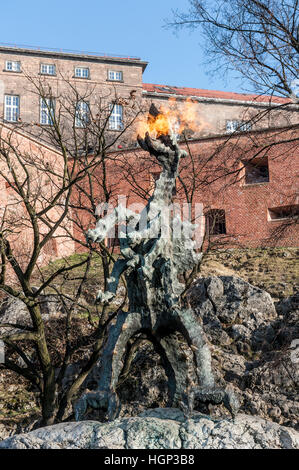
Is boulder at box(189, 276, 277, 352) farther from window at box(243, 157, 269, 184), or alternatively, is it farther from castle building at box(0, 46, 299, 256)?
window at box(243, 157, 269, 184)

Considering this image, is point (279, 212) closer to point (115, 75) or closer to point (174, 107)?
point (174, 107)

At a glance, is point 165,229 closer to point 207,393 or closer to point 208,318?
point 207,393

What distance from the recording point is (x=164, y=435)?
4.86 m

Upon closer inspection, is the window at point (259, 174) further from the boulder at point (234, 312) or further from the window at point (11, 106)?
the window at point (11, 106)

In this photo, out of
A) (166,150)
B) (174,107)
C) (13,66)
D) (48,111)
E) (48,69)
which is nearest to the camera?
(166,150)

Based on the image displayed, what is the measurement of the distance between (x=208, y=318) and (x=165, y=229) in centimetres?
992

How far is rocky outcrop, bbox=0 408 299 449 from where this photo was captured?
4805mm

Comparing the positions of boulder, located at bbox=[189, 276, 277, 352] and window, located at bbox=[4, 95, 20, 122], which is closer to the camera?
boulder, located at bbox=[189, 276, 277, 352]

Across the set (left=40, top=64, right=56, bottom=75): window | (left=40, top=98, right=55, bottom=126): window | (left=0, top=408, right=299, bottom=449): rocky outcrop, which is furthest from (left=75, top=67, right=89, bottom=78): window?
(left=0, top=408, right=299, bottom=449): rocky outcrop

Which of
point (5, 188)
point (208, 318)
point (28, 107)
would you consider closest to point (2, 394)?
point (208, 318)

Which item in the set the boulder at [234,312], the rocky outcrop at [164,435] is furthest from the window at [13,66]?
the rocky outcrop at [164,435]

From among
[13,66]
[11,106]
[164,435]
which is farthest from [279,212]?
[164,435]

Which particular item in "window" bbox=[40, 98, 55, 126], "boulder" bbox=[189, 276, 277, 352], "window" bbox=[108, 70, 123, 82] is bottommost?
"boulder" bbox=[189, 276, 277, 352]

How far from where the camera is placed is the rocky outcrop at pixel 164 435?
4.80 meters
